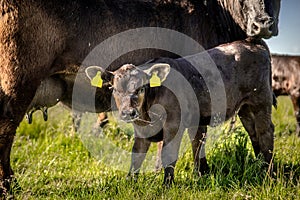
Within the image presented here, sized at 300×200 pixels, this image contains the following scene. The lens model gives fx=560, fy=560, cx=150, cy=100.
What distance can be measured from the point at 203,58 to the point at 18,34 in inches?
74.6

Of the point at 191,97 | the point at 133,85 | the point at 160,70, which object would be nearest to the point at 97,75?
the point at 133,85

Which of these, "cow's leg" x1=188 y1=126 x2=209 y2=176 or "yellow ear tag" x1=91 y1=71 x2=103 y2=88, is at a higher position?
"yellow ear tag" x1=91 y1=71 x2=103 y2=88

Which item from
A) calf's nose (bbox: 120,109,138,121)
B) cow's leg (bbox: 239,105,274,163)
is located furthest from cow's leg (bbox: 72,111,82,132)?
→ calf's nose (bbox: 120,109,138,121)

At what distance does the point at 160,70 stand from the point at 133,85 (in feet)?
1.14

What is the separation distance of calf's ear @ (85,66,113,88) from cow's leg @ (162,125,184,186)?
0.76m

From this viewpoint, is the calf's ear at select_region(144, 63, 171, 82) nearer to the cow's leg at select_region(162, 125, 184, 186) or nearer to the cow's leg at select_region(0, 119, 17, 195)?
the cow's leg at select_region(162, 125, 184, 186)

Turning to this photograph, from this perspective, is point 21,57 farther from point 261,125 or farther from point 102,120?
point 102,120

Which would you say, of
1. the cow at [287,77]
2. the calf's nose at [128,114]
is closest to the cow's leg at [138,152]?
the calf's nose at [128,114]

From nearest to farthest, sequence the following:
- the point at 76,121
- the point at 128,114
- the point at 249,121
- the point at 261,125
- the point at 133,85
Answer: the point at 128,114, the point at 133,85, the point at 261,125, the point at 249,121, the point at 76,121

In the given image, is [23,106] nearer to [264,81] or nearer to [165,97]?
[165,97]

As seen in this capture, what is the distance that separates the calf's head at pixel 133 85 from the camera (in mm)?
5027

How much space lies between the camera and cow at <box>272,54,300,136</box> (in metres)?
13.3

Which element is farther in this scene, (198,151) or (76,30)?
(198,151)

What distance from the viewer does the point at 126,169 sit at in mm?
6617
